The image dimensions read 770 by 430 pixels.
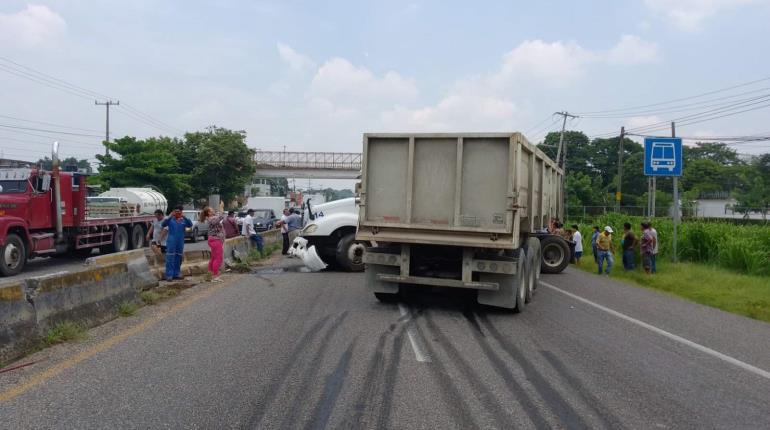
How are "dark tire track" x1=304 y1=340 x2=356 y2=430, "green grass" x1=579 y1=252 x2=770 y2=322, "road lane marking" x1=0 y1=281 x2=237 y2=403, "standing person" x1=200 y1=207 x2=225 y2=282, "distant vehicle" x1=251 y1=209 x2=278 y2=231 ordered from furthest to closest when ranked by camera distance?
"distant vehicle" x1=251 y1=209 x2=278 y2=231
"standing person" x1=200 y1=207 x2=225 y2=282
"green grass" x1=579 y1=252 x2=770 y2=322
"road lane marking" x1=0 y1=281 x2=237 y2=403
"dark tire track" x1=304 y1=340 x2=356 y2=430

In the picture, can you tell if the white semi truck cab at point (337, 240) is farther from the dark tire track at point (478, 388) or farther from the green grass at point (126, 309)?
the dark tire track at point (478, 388)

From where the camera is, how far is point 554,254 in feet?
58.2

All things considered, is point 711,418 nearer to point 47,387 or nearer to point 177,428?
point 177,428

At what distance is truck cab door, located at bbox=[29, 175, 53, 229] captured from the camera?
16391mm

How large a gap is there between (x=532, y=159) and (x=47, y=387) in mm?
8210

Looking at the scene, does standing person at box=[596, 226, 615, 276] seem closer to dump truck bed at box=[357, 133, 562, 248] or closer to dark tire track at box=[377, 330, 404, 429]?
dump truck bed at box=[357, 133, 562, 248]

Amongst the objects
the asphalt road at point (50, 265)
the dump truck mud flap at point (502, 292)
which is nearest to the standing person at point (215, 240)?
the asphalt road at point (50, 265)

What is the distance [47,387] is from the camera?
552 centimetres

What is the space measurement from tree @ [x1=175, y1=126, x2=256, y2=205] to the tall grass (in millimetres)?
35188

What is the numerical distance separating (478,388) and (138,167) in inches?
1582

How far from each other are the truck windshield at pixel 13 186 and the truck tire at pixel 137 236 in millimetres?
5642

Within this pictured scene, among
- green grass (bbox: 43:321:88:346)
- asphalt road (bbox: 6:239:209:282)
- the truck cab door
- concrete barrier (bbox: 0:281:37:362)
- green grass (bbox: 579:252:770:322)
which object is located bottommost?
asphalt road (bbox: 6:239:209:282)

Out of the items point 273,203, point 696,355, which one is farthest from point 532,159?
point 273,203

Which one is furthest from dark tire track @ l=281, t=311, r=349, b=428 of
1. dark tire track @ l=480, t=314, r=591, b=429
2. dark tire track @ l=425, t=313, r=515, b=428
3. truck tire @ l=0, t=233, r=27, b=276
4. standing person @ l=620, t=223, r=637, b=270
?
standing person @ l=620, t=223, r=637, b=270
